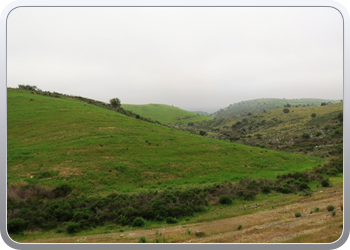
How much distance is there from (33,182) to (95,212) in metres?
6.33

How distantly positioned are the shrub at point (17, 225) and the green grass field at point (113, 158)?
4076 mm

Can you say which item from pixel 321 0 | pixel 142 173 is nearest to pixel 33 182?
pixel 142 173

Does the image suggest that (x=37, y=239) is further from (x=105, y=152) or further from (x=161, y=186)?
(x=105, y=152)

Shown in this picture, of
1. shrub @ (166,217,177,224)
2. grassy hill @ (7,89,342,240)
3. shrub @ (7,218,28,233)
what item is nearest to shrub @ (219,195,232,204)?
grassy hill @ (7,89,342,240)

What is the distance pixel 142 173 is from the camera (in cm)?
1467

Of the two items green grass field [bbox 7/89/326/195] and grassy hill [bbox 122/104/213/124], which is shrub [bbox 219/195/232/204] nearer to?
green grass field [bbox 7/89/326/195]

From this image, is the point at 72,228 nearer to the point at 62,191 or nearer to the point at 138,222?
the point at 138,222

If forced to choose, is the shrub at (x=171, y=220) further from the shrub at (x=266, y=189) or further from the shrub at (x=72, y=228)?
the shrub at (x=266, y=189)

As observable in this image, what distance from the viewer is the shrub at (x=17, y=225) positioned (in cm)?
682

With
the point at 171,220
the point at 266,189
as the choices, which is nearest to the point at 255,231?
the point at 171,220

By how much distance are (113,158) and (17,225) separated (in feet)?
30.2

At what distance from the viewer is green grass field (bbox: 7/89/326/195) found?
518 inches

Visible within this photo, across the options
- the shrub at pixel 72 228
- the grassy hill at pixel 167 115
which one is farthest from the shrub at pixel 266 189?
the grassy hill at pixel 167 115

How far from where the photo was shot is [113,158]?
53.1 feet
